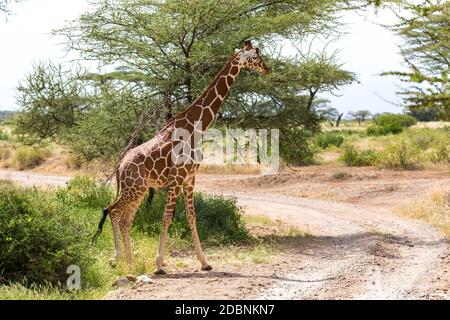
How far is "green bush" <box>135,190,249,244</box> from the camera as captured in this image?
12664mm

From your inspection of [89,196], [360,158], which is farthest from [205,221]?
[360,158]

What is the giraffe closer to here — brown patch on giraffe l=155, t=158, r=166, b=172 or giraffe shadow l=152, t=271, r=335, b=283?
brown patch on giraffe l=155, t=158, r=166, b=172

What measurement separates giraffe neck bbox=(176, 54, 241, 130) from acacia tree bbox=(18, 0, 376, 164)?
8.97 ft

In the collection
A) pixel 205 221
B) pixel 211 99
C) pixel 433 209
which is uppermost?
pixel 211 99

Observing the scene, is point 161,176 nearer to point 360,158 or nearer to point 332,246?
point 332,246

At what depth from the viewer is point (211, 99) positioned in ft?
33.4

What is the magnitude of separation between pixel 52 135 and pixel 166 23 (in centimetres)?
505

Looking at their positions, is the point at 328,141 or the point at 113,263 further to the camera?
the point at 328,141

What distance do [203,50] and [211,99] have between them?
136 inches

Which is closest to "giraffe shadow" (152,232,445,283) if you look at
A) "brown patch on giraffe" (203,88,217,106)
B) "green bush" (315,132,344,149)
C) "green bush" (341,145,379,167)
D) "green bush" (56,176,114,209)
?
"brown patch on giraffe" (203,88,217,106)

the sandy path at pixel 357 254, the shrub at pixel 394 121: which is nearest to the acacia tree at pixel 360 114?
the shrub at pixel 394 121

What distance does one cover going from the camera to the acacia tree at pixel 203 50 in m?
13.4

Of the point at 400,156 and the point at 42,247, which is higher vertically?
the point at 400,156

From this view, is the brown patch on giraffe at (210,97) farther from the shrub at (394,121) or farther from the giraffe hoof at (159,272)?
the shrub at (394,121)
